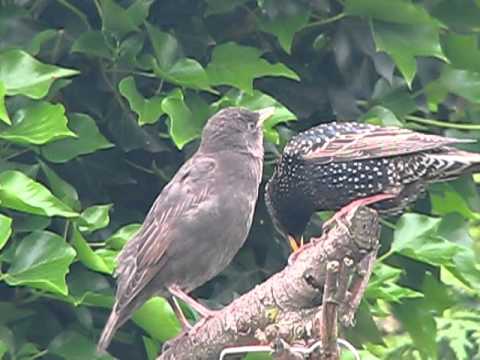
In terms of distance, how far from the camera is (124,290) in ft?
10.6

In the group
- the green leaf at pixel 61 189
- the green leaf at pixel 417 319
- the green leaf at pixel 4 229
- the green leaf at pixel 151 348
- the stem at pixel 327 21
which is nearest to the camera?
the green leaf at pixel 4 229

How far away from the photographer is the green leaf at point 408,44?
11.6 ft

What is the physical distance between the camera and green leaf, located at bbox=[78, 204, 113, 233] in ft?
10.8

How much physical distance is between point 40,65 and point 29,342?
0.60 metres

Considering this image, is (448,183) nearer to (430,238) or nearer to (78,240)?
(430,238)

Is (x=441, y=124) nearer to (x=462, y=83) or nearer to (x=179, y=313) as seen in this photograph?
(x=462, y=83)

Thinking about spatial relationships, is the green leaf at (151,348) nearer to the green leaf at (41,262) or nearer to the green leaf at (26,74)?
the green leaf at (41,262)

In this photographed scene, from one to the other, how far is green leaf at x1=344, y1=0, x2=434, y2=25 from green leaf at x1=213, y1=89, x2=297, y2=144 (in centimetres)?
30

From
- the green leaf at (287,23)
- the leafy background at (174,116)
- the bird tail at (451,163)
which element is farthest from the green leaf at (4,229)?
the bird tail at (451,163)

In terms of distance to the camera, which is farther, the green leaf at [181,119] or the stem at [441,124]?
the stem at [441,124]

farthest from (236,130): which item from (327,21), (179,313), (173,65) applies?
(179,313)

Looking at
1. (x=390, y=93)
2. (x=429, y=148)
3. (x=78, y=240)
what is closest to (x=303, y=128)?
(x=390, y=93)

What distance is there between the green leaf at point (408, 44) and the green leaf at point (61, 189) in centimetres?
76

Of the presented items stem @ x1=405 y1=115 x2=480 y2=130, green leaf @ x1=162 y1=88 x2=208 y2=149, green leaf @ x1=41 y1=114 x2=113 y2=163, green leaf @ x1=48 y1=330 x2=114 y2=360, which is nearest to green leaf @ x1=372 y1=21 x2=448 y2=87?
stem @ x1=405 y1=115 x2=480 y2=130
